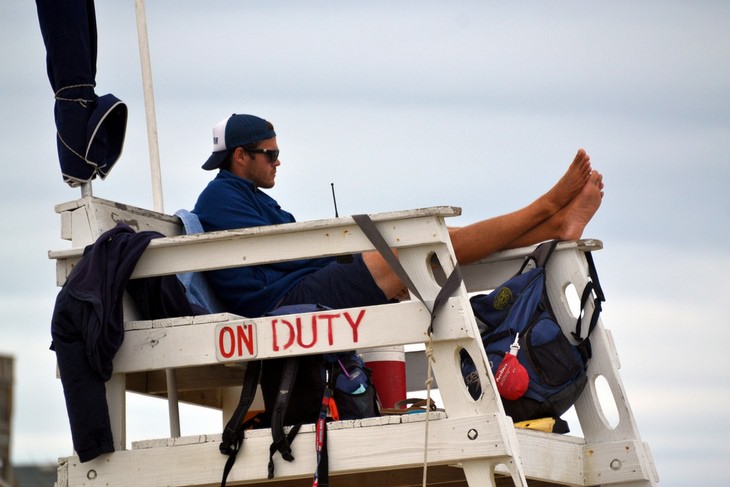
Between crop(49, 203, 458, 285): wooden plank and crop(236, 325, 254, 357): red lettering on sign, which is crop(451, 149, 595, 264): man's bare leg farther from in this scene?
crop(236, 325, 254, 357): red lettering on sign

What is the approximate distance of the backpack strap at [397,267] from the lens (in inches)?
208

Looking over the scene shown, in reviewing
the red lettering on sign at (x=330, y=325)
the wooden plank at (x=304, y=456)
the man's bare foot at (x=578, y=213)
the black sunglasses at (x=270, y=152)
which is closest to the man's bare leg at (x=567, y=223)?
the man's bare foot at (x=578, y=213)

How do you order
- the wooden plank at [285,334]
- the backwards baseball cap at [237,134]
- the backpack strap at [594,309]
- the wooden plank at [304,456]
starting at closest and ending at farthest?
the wooden plank at [304,456], the wooden plank at [285,334], the backpack strap at [594,309], the backwards baseball cap at [237,134]

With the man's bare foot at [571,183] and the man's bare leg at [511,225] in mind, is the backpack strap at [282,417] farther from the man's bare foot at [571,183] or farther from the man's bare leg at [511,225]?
the man's bare foot at [571,183]

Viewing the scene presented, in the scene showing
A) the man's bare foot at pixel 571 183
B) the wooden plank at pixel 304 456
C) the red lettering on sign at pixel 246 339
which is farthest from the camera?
the man's bare foot at pixel 571 183

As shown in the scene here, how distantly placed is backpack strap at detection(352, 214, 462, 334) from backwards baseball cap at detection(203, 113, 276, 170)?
2050mm

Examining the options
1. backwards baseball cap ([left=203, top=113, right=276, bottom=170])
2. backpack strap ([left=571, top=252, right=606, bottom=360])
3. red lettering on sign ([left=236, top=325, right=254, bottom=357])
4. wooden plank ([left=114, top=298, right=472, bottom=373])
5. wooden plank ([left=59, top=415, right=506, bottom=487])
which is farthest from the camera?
backwards baseball cap ([left=203, top=113, right=276, bottom=170])

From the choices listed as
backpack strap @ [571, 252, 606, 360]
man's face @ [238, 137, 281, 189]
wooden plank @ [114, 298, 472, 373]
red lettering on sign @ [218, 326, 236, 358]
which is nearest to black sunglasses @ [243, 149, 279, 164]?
man's face @ [238, 137, 281, 189]

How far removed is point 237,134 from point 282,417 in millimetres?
2239

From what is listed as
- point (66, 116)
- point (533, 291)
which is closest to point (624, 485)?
point (533, 291)

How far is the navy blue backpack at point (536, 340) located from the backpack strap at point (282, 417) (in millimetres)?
819

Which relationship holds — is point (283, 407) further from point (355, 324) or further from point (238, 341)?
point (355, 324)

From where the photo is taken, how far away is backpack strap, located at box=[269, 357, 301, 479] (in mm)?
5336

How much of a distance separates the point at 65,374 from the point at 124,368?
24 centimetres
